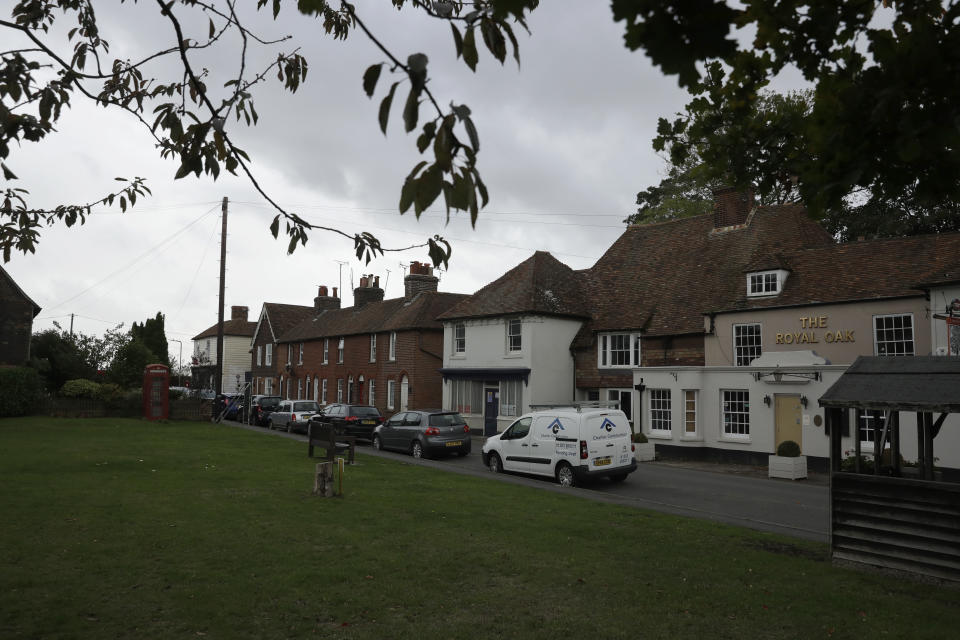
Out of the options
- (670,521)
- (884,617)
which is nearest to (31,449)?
(670,521)

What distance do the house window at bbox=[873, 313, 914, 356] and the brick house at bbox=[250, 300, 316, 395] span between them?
41.8 meters

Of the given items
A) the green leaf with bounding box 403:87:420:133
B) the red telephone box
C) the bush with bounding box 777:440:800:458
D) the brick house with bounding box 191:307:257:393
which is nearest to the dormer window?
the bush with bounding box 777:440:800:458

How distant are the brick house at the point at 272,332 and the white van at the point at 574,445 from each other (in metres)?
39.0

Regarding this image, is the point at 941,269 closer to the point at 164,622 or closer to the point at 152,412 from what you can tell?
the point at 164,622

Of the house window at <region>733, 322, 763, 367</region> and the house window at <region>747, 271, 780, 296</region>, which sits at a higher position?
the house window at <region>747, 271, 780, 296</region>

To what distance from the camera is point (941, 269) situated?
20.3 meters

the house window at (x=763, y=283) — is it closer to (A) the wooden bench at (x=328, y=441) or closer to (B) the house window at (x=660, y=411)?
(B) the house window at (x=660, y=411)

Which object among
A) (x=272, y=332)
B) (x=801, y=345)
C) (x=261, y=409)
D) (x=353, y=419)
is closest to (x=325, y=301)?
(x=272, y=332)

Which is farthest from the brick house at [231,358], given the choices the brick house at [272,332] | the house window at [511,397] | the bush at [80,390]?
the house window at [511,397]

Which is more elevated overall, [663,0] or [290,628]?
[663,0]

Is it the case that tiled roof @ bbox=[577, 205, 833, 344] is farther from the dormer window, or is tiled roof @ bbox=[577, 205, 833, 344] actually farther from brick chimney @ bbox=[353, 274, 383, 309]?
brick chimney @ bbox=[353, 274, 383, 309]

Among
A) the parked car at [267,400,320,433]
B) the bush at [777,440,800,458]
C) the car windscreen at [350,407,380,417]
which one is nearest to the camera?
the bush at [777,440,800,458]

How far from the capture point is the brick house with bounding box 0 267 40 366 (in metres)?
38.4

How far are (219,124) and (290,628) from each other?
457cm
